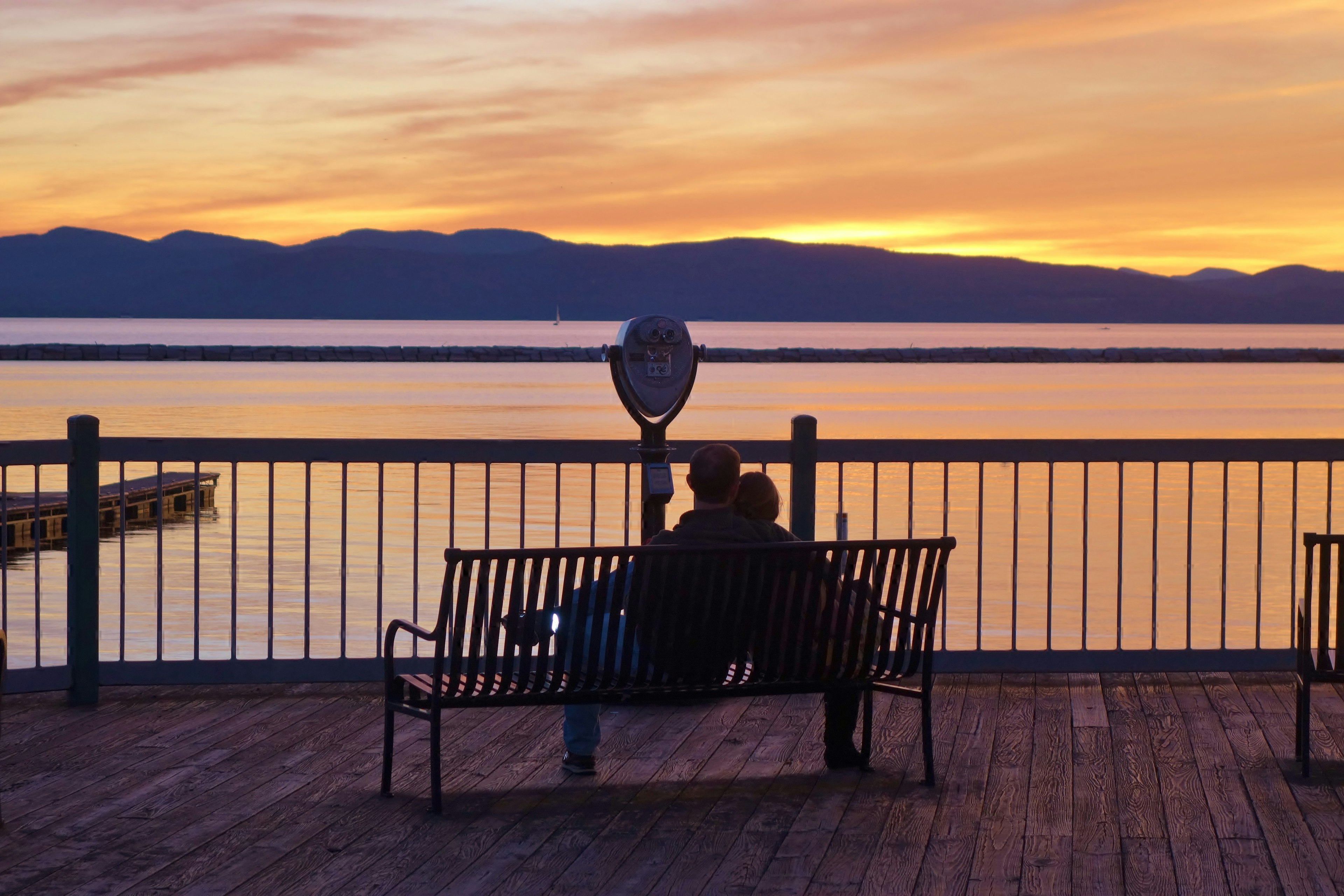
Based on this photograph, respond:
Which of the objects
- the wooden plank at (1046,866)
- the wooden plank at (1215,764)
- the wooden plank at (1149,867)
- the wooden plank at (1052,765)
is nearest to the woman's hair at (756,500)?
the wooden plank at (1052,765)

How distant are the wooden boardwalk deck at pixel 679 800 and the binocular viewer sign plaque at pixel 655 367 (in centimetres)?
126

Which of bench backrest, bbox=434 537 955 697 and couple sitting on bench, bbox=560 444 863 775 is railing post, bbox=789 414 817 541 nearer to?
couple sitting on bench, bbox=560 444 863 775

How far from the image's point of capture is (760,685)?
16.3 ft

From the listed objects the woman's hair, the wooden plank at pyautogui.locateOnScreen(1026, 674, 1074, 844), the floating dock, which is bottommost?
the floating dock

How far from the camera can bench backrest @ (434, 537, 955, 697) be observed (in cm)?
461

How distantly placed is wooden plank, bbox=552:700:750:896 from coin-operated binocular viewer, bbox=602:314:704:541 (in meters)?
0.80

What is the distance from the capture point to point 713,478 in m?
4.97

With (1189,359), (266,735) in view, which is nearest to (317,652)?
(266,735)

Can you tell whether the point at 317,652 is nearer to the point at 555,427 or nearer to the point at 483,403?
the point at 555,427

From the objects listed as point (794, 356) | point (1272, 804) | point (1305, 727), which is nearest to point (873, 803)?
point (1272, 804)

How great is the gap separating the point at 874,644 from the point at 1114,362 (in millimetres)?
112299

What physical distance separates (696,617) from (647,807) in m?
0.62

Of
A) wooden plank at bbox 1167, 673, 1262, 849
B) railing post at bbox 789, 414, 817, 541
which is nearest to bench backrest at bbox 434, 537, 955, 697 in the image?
wooden plank at bbox 1167, 673, 1262, 849

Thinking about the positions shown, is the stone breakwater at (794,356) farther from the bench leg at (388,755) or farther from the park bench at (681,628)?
the park bench at (681,628)
